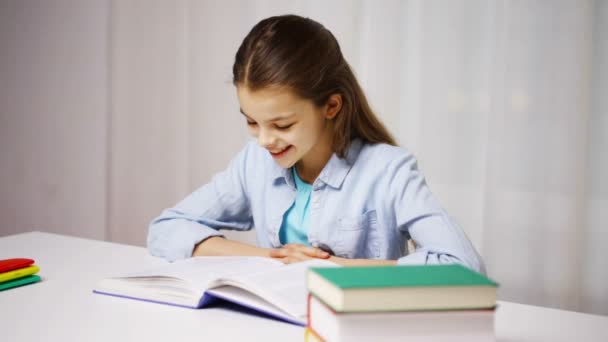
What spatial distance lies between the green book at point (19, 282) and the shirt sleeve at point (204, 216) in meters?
0.28

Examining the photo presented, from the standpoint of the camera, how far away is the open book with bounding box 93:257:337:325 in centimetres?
78

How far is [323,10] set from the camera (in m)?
2.23

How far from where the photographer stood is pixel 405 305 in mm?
554

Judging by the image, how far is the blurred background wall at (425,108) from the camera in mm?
1841

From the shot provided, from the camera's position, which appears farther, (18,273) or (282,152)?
(282,152)

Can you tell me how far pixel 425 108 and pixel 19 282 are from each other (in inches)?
57.8

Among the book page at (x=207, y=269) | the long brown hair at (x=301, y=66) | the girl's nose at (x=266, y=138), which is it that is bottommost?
the book page at (x=207, y=269)

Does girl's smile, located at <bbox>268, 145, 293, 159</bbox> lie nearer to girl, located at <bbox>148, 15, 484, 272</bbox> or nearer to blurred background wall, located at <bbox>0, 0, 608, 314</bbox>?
girl, located at <bbox>148, 15, 484, 272</bbox>

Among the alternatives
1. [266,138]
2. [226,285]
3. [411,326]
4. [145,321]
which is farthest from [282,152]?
[411,326]

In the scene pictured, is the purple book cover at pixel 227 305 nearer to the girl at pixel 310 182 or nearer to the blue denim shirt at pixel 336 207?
the girl at pixel 310 182

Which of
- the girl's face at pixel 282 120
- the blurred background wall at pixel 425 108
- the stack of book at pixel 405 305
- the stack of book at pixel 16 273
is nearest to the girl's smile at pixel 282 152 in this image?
the girl's face at pixel 282 120

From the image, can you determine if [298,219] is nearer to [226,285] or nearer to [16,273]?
[226,285]

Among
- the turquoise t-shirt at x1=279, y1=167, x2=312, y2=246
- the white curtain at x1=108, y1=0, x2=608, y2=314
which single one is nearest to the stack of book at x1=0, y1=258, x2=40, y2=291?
the turquoise t-shirt at x1=279, y1=167, x2=312, y2=246

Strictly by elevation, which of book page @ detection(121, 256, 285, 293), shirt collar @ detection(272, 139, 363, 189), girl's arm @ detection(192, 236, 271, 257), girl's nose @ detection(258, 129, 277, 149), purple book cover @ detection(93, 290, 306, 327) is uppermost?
girl's nose @ detection(258, 129, 277, 149)
